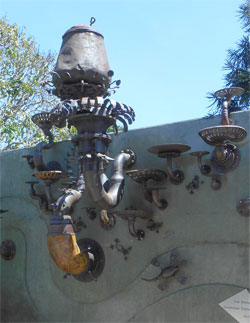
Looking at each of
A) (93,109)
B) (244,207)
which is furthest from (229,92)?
(93,109)

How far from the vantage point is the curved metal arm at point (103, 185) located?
3320 mm

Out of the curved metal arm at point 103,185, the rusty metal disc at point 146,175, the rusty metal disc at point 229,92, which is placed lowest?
the curved metal arm at point 103,185

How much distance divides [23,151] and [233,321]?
315cm

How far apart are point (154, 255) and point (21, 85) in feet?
16.9

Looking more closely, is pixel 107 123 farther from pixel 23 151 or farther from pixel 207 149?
pixel 23 151

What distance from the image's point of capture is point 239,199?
11.9 feet

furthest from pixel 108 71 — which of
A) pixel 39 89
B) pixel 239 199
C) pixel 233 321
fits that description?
pixel 39 89

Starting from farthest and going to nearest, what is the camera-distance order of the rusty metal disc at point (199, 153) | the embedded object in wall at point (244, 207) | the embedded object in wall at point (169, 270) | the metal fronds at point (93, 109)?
the embedded object in wall at point (169, 270) → the rusty metal disc at point (199, 153) → the embedded object in wall at point (244, 207) → the metal fronds at point (93, 109)

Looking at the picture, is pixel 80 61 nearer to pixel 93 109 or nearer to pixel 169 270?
pixel 93 109

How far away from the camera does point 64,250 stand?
Answer: 3.34m

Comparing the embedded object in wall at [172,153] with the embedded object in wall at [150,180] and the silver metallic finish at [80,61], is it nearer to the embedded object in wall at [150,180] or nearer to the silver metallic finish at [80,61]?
the embedded object in wall at [150,180]

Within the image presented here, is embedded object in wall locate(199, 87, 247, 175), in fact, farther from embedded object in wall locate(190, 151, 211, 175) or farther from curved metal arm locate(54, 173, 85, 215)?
curved metal arm locate(54, 173, 85, 215)

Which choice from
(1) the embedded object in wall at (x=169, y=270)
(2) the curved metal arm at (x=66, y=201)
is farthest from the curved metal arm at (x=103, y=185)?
(1) the embedded object in wall at (x=169, y=270)

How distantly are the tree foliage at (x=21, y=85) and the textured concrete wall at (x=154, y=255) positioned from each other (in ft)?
10.2
